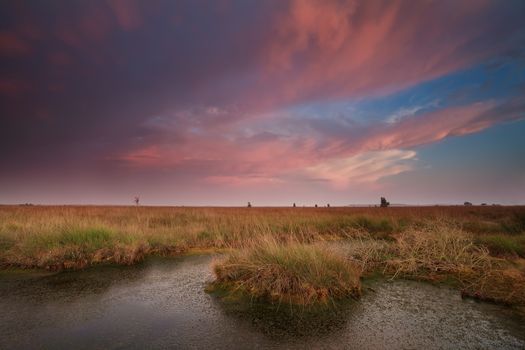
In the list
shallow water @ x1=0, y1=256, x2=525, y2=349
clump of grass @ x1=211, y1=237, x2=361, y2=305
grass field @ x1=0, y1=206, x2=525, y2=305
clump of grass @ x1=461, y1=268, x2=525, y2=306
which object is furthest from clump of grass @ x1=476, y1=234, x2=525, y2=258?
clump of grass @ x1=211, y1=237, x2=361, y2=305

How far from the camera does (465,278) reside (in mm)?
7004

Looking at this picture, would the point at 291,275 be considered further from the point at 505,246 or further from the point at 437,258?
the point at 505,246

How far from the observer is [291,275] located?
19.4ft

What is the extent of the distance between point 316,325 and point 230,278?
2.67 metres

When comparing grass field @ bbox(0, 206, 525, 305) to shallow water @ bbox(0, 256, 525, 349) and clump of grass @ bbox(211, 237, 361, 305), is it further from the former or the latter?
shallow water @ bbox(0, 256, 525, 349)

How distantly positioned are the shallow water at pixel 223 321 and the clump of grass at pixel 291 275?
0.46 m

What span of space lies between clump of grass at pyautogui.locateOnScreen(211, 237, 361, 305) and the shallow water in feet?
1.50

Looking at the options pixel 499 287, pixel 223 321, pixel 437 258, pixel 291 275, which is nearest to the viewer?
pixel 223 321

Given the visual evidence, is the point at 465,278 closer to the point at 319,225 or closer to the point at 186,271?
the point at 186,271

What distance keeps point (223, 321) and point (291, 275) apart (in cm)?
172

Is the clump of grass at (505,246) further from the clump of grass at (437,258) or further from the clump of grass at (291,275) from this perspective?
the clump of grass at (291,275)

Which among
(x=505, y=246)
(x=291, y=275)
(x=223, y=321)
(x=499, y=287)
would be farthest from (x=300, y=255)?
(x=505, y=246)

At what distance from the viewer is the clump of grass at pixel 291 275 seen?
5.59 m

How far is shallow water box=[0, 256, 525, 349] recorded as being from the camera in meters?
3.98
